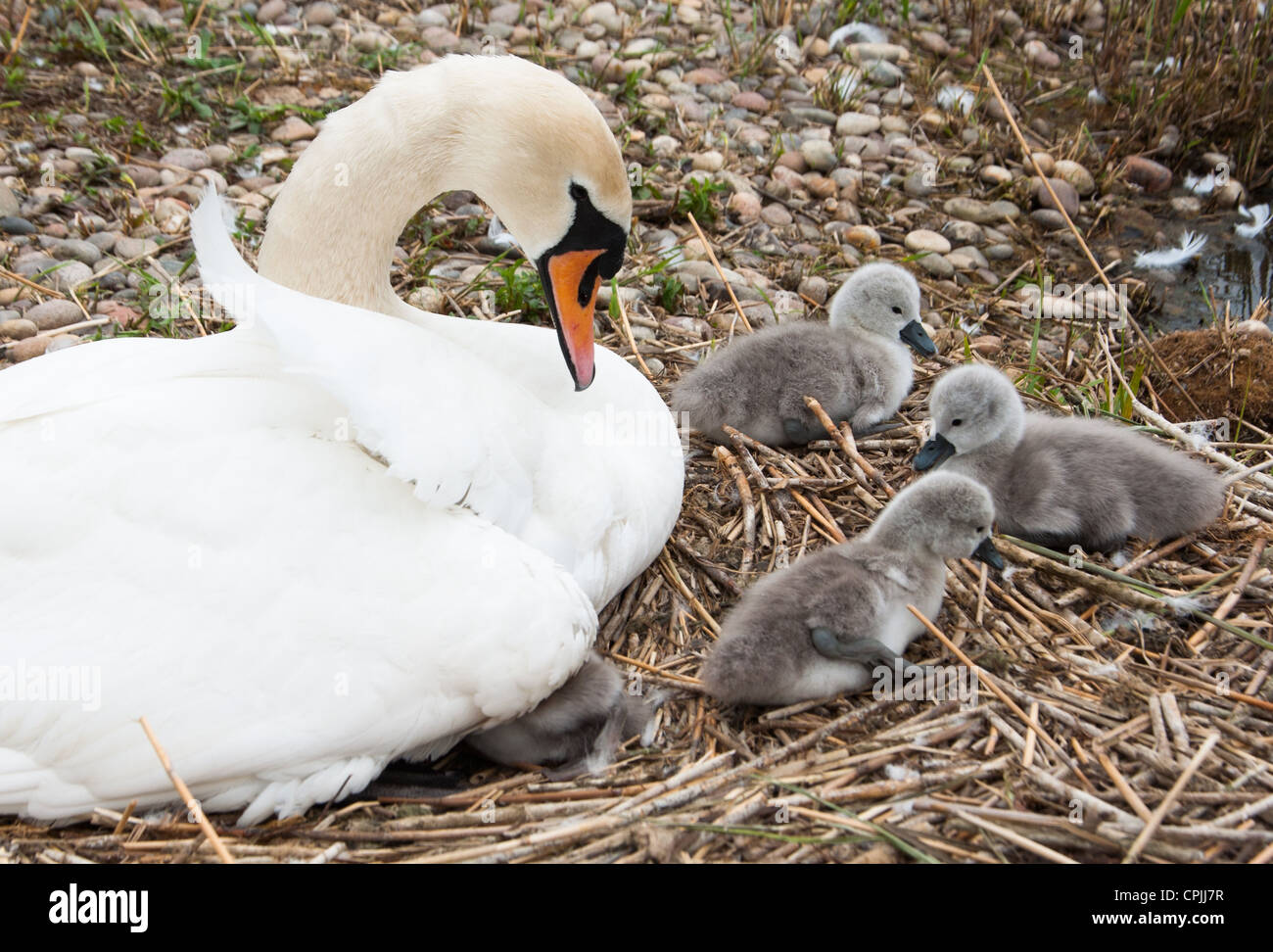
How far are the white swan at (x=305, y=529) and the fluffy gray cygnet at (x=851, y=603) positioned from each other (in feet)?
1.45

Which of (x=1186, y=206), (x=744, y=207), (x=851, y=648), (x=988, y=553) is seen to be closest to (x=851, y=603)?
(x=851, y=648)

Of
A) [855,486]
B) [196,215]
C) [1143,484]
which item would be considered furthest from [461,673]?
[1143,484]

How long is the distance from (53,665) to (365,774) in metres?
0.76

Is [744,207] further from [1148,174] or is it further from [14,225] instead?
[14,225]

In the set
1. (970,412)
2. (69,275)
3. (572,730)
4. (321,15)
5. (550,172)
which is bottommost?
(572,730)

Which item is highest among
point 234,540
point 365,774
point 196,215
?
point 196,215

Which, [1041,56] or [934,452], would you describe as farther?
[1041,56]

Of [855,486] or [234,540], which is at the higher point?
[234,540]

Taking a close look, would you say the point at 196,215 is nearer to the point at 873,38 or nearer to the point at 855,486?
the point at 855,486

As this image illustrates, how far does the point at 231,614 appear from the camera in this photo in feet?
8.90

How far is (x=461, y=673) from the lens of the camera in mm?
2830

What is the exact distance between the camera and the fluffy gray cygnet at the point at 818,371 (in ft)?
14.5

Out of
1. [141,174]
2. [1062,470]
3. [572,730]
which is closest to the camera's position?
[572,730]

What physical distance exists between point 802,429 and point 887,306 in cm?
69
